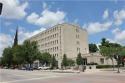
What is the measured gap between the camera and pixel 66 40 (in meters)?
112

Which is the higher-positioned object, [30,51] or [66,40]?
[66,40]

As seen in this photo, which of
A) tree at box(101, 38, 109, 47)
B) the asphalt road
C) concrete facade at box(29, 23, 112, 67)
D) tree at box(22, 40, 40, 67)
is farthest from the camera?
concrete facade at box(29, 23, 112, 67)

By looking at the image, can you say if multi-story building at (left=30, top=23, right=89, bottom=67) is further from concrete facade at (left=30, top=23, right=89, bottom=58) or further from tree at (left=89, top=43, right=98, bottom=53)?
tree at (left=89, top=43, right=98, bottom=53)

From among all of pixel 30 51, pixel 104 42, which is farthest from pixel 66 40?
pixel 30 51

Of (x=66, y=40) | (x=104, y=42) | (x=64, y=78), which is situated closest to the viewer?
(x=64, y=78)

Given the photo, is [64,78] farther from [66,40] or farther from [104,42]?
[66,40]

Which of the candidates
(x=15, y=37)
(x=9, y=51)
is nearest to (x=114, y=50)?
(x=9, y=51)

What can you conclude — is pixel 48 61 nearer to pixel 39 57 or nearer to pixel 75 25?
pixel 39 57

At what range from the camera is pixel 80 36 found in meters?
120

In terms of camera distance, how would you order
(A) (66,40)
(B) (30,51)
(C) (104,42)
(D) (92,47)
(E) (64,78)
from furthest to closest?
(D) (92,47) → (A) (66,40) → (C) (104,42) → (B) (30,51) → (E) (64,78)

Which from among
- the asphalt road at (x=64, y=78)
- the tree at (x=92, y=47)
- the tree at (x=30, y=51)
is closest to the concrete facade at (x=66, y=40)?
the tree at (x=92, y=47)

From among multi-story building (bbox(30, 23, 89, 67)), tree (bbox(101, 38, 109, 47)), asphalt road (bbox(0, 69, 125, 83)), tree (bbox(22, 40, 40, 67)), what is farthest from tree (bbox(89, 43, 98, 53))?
asphalt road (bbox(0, 69, 125, 83))

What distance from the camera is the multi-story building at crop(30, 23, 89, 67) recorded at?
112 m

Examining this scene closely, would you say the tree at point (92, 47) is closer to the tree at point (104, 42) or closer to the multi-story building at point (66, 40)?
the multi-story building at point (66, 40)
